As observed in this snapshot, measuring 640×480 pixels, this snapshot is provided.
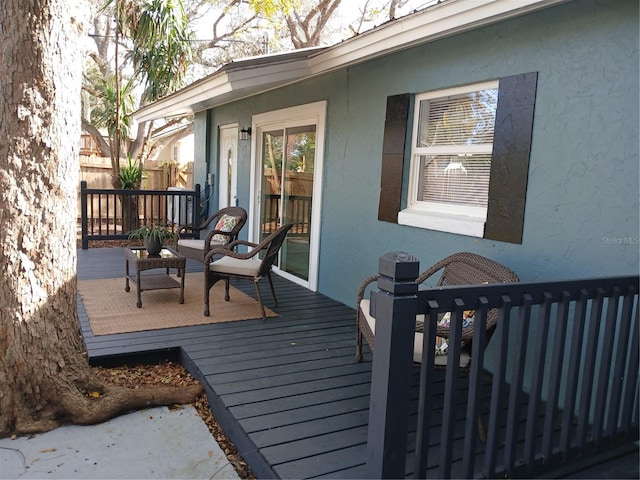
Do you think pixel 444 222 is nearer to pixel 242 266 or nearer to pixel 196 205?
pixel 242 266

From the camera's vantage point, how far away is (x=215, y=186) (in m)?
7.90

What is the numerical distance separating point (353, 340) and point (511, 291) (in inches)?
80.6

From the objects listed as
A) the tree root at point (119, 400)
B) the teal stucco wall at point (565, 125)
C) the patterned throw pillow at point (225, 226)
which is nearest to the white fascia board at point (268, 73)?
the teal stucco wall at point (565, 125)

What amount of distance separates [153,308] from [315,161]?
2106 millimetres

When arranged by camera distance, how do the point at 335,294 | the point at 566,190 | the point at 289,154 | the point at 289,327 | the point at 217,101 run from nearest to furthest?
the point at 566,190 → the point at 289,327 → the point at 335,294 → the point at 289,154 → the point at 217,101

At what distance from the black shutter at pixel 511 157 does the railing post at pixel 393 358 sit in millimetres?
1649

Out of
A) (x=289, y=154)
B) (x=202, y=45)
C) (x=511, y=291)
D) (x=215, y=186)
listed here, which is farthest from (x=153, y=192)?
(x=202, y=45)

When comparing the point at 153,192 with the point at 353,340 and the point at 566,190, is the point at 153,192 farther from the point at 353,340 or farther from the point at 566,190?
the point at 566,190

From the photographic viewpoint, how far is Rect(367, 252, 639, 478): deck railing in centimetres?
151

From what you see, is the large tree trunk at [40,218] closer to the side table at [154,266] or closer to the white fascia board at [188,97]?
the side table at [154,266]

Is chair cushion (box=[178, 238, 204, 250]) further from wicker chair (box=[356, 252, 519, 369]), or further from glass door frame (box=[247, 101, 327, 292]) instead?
wicker chair (box=[356, 252, 519, 369])

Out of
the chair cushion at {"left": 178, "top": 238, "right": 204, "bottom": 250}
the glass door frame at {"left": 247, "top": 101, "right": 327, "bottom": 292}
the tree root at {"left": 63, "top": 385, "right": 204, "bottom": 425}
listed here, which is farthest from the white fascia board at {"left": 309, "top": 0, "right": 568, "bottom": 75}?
the tree root at {"left": 63, "top": 385, "right": 204, "bottom": 425}

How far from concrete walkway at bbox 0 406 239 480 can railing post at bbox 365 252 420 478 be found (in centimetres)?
96

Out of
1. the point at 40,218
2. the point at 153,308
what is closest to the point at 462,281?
the point at 40,218
